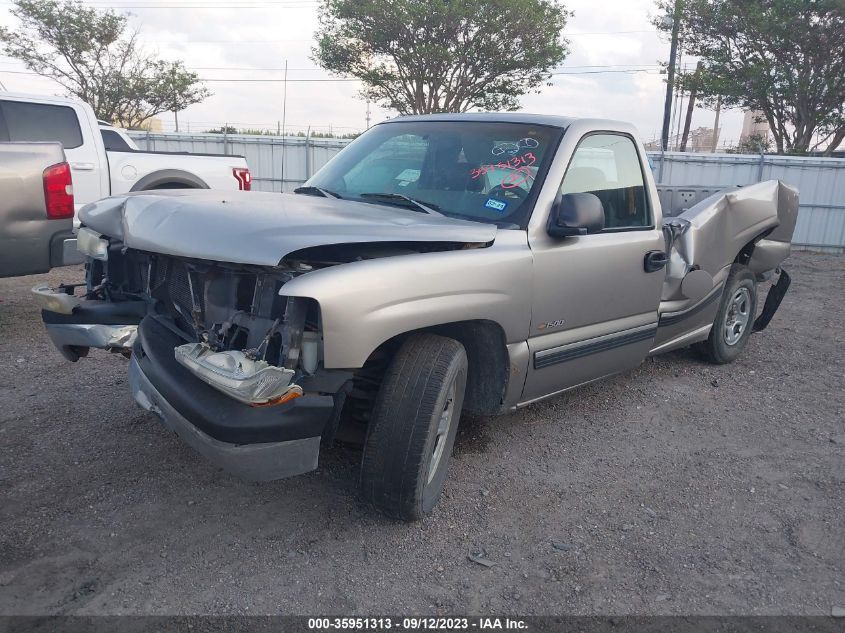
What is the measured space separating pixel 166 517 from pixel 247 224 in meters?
1.37

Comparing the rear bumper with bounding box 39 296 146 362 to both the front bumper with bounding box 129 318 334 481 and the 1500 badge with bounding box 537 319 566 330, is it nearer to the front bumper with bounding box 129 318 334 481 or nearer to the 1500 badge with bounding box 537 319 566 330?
the front bumper with bounding box 129 318 334 481

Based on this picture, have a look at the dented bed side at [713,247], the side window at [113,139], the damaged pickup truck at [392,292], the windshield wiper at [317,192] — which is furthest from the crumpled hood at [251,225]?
the side window at [113,139]

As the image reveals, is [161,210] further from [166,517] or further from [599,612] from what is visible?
[599,612]

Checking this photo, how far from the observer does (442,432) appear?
10.3 ft

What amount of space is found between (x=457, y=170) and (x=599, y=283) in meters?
0.97

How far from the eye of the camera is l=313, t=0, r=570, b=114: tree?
21656mm

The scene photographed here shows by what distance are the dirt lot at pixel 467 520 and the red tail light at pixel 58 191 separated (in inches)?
55.2

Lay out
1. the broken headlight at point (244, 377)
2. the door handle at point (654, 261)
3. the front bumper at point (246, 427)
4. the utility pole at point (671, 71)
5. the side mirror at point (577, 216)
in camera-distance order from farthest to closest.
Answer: the utility pole at point (671, 71)
the door handle at point (654, 261)
the side mirror at point (577, 216)
the front bumper at point (246, 427)
the broken headlight at point (244, 377)

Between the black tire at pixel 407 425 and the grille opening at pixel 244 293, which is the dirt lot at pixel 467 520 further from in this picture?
the grille opening at pixel 244 293

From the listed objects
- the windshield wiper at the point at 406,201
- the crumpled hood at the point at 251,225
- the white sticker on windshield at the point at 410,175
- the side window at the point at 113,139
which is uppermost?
the side window at the point at 113,139

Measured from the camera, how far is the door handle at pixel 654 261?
4.02m

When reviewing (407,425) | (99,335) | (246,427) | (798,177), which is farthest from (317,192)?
(798,177)

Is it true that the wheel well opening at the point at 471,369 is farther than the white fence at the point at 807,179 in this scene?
No

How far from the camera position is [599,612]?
2545mm
